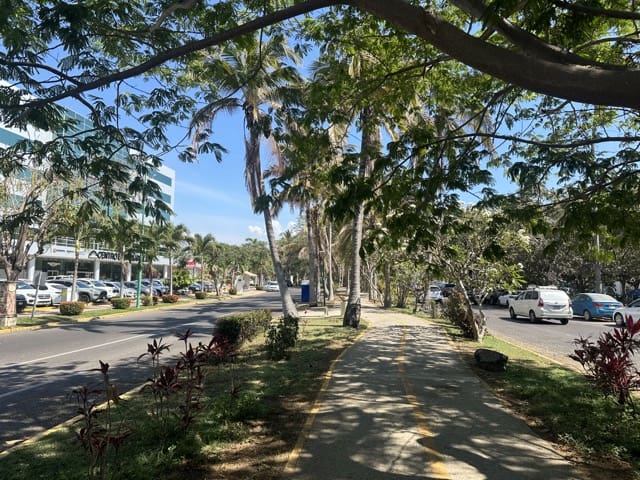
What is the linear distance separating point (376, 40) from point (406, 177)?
8.36ft

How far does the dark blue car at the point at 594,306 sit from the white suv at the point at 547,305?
7.01ft

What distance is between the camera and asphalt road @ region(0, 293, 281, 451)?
22.1 ft

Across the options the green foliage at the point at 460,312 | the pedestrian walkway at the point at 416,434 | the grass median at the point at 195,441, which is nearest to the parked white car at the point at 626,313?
the green foliage at the point at 460,312

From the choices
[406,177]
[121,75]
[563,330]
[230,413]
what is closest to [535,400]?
[406,177]

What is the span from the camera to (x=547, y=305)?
21188 mm

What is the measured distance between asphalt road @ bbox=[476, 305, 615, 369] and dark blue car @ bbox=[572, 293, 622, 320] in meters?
0.42

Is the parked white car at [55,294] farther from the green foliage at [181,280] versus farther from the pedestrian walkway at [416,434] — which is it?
the pedestrian walkway at [416,434]

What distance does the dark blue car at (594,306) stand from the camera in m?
22.5

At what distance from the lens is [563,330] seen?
61.3ft

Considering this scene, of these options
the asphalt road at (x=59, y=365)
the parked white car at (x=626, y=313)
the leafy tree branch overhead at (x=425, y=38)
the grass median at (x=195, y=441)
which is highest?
the leafy tree branch overhead at (x=425, y=38)

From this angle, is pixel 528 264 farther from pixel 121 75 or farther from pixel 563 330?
pixel 121 75

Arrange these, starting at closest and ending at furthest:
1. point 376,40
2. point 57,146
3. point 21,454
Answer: point 21,454
point 57,146
point 376,40

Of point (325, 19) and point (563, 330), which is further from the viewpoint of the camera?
point (563, 330)

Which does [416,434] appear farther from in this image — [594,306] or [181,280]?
[181,280]
